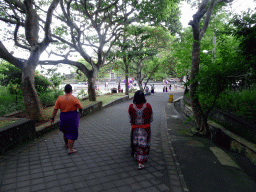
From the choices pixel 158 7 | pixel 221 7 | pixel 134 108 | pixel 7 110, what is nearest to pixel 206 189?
pixel 134 108

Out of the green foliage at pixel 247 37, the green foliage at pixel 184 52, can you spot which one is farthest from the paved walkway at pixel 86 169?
the green foliage at pixel 184 52

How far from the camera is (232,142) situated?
4.43 metres

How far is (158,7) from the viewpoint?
9102 millimetres

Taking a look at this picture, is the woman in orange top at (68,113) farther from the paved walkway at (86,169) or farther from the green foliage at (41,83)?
the green foliage at (41,83)

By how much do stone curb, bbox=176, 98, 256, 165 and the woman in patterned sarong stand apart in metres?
2.42

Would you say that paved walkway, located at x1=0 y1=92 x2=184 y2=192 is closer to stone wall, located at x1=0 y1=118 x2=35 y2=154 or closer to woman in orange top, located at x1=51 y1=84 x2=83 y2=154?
stone wall, located at x1=0 y1=118 x2=35 y2=154

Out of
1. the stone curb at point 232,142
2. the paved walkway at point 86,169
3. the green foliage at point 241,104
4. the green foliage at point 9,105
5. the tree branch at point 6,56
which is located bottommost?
the paved walkway at point 86,169

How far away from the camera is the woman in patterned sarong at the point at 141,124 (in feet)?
11.3

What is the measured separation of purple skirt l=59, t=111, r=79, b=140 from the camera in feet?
12.7

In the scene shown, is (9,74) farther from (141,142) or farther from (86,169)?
(141,142)

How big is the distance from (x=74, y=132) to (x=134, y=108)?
5.51 ft

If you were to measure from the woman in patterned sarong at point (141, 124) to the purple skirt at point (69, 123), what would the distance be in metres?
1.47

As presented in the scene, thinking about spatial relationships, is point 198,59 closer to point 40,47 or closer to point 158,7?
point 158,7

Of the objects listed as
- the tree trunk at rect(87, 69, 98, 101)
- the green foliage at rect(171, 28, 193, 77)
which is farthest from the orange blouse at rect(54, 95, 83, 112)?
the tree trunk at rect(87, 69, 98, 101)
